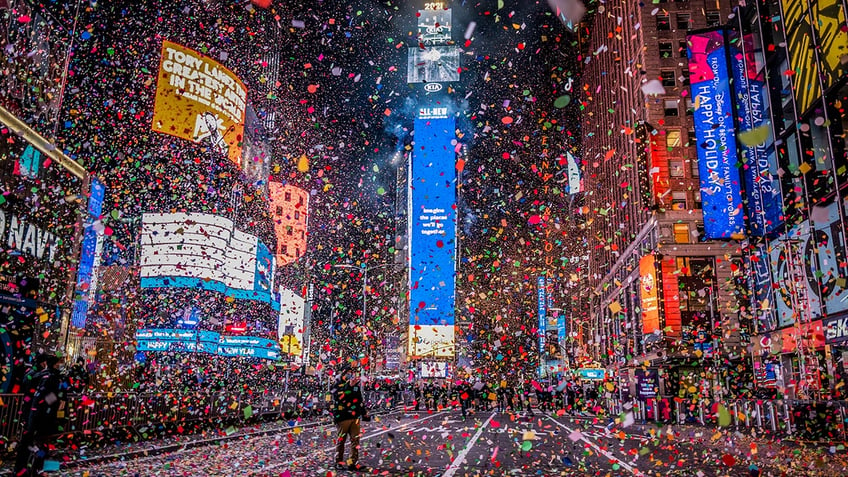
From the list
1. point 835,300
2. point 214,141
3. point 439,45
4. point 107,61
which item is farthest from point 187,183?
point 439,45

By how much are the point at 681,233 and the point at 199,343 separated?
36.1 m

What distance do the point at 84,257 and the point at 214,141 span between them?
889 inches

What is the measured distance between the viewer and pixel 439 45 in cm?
15850

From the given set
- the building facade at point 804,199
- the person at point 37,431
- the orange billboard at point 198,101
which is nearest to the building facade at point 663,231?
the building facade at point 804,199

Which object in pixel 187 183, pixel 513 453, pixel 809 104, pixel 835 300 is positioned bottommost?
pixel 513 453

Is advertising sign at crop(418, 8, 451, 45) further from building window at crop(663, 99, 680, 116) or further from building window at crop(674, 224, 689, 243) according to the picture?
building window at crop(674, 224, 689, 243)

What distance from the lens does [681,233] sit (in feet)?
143

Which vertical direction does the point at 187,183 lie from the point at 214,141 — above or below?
below

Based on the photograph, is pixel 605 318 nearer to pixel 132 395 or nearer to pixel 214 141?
pixel 214 141

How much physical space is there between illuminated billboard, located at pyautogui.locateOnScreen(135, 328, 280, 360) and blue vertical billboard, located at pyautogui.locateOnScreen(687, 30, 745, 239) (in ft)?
117

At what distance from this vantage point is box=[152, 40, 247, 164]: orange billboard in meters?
42.8

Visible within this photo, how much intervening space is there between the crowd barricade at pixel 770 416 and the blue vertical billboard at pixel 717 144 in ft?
30.1

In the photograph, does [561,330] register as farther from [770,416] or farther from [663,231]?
[770,416]

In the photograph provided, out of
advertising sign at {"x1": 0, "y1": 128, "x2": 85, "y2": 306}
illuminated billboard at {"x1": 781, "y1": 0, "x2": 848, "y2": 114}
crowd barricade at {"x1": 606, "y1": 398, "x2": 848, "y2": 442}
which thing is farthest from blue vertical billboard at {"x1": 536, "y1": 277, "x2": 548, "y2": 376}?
advertising sign at {"x1": 0, "y1": 128, "x2": 85, "y2": 306}
